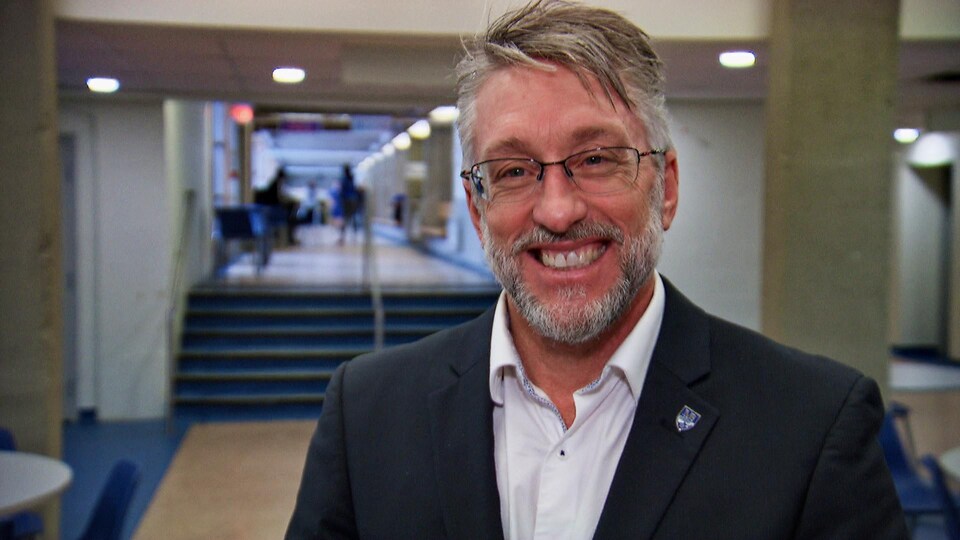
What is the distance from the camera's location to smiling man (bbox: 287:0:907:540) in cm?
121

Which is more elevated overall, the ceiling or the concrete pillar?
the ceiling

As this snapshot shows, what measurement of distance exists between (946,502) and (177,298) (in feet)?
25.7

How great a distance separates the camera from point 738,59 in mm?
6289

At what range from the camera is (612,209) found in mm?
1290

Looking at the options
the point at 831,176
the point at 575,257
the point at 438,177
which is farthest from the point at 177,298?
the point at 438,177

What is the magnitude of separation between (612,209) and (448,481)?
43cm

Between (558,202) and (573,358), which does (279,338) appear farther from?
(558,202)

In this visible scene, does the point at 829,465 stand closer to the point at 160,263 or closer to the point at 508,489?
the point at 508,489

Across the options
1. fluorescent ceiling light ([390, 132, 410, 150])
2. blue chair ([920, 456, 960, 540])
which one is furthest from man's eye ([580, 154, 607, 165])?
fluorescent ceiling light ([390, 132, 410, 150])

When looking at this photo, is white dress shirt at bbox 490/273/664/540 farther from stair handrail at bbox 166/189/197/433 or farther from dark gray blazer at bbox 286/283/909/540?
stair handrail at bbox 166/189/197/433

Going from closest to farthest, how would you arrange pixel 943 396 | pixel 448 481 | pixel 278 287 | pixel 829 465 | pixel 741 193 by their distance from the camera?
pixel 829 465
pixel 448 481
pixel 741 193
pixel 943 396
pixel 278 287

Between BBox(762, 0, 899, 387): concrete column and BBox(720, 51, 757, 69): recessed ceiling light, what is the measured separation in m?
0.70

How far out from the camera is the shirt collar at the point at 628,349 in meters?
1.33

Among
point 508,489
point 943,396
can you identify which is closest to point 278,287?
point 943,396
